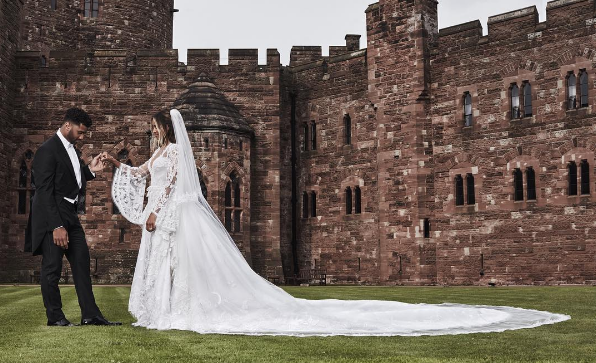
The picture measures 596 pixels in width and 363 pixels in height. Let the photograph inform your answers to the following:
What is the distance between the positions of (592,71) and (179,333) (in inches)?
781

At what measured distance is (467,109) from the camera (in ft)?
90.0

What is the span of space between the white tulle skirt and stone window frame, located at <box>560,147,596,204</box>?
47.8 ft

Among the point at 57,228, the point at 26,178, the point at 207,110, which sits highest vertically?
the point at 207,110

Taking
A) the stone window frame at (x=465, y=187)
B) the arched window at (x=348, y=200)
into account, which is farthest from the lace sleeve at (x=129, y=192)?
the arched window at (x=348, y=200)

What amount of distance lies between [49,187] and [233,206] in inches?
814

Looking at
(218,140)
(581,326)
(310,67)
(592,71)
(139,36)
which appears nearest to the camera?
(581,326)

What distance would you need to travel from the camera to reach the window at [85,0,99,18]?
36250mm

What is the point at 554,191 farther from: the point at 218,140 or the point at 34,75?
the point at 34,75

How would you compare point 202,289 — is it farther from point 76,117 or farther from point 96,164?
point 76,117

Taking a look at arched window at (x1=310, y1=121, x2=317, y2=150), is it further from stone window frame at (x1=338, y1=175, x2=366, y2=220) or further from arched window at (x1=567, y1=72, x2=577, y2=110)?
arched window at (x1=567, y1=72, x2=577, y2=110)

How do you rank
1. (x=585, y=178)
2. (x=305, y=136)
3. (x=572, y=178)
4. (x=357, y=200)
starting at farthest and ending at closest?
1. (x=305, y=136)
2. (x=357, y=200)
3. (x=572, y=178)
4. (x=585, y=178)

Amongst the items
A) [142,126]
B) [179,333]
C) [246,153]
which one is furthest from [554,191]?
[179,333]

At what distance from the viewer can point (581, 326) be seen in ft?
30.6

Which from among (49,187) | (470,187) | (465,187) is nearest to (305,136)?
(465,187)
